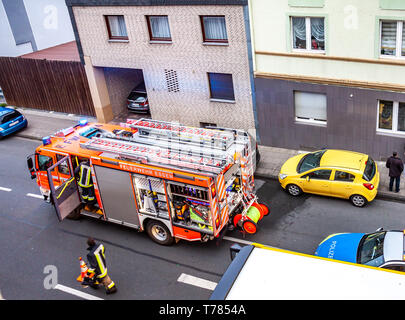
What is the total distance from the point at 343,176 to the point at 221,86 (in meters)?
7.13

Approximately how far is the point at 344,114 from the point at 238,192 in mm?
6045

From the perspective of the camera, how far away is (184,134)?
13242mm

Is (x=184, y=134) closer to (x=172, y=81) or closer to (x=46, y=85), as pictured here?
(x=172, y=81)

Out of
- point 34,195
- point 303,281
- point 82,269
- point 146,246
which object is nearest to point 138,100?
point 34,195

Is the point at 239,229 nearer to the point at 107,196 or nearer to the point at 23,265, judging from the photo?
the point at 107,196

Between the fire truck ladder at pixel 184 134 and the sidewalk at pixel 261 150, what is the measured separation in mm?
4515

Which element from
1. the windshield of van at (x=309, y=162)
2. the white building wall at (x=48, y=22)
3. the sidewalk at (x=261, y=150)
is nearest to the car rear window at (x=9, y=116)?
the sidewalk at (x=261, y=150)

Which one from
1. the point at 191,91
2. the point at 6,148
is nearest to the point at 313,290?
the point at 191,91

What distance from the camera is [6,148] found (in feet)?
71.3

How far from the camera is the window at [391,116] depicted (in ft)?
52.2

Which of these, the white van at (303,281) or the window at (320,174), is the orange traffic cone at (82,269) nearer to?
the white van at (303,281)

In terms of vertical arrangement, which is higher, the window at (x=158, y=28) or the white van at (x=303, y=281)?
the window at (x=158, y=28)

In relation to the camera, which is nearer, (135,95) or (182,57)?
(182,57)

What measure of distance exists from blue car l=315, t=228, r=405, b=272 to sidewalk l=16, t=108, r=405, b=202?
4108 millimetres
